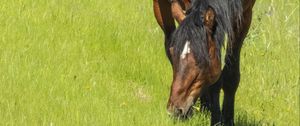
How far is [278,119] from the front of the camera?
8141mm

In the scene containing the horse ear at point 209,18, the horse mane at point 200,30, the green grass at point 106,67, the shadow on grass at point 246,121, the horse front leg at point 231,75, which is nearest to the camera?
the horse mane at point 200,30

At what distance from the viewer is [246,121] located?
24.7 ft

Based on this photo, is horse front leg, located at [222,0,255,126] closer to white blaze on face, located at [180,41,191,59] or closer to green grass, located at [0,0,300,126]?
green grass, located at [0,0,300,126]

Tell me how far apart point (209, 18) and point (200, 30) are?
15 centimetres

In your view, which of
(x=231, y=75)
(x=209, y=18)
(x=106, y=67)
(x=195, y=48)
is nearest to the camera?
(x=195, y=48)

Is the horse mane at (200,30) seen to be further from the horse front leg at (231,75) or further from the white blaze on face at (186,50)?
the horse front leg at (231,75)

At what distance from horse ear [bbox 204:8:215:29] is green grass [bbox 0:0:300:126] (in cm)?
87

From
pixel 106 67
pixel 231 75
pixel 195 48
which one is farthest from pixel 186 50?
pixel 106 67

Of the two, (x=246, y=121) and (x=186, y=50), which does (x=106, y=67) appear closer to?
(x=246, y=121)

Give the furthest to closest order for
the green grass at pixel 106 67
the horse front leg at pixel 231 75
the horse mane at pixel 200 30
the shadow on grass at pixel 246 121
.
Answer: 1. the shadow on grass at pixel 246 121
2. the horse front leg at pixel 231 75
3. the green grass at pixel 106 67
4. the horse mane at pixel 200 30

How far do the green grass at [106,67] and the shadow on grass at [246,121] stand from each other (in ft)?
0.06

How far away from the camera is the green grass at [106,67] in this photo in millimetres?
6000

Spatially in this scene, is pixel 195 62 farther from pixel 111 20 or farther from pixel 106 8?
pixel 106 8

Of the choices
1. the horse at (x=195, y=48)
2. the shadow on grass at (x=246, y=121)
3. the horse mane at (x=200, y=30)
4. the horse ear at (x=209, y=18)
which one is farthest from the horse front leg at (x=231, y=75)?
the horse ear at (x=209, y=18)
